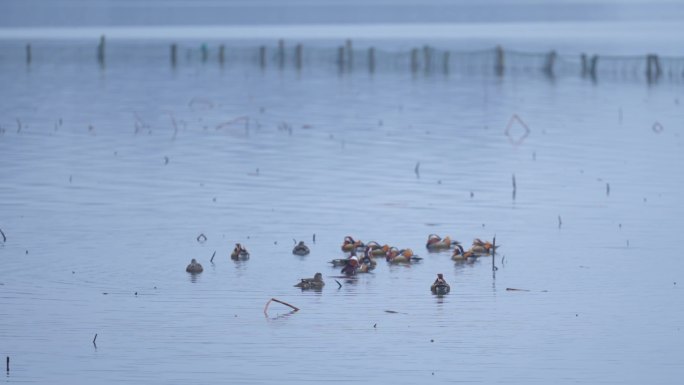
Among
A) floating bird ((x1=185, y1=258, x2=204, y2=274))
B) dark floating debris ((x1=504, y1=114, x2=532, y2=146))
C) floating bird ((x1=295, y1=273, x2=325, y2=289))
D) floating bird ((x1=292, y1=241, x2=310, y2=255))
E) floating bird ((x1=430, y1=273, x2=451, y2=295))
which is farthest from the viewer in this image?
dark floating debris ((x1=504, y1=114, x2=532, y2=146))

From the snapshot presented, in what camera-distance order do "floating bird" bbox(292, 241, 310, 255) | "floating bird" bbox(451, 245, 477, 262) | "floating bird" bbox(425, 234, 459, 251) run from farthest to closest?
"floating bird" bbox(425, 234, 459, 251)
"floating bird" bbox(292, 241, 310, 255)
"floating bird" bbox(451, 245, 477, 262)

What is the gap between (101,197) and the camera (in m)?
33.5

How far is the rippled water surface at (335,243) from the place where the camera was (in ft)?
62.2

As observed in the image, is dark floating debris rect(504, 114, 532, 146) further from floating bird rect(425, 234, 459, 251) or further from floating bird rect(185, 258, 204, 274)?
floating bird rect(185, 258, 204, 274)

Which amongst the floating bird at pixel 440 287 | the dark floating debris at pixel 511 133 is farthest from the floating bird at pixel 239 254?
the dark floating debris at pixel 511 133

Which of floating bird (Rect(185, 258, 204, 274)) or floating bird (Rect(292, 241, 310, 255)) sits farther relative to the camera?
floating bird (Rect(292, 241, 310, 255))

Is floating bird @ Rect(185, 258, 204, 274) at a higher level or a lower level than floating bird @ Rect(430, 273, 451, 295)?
higher

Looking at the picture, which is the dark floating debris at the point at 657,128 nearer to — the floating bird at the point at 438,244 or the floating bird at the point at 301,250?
the floating bird at the point at 438,244

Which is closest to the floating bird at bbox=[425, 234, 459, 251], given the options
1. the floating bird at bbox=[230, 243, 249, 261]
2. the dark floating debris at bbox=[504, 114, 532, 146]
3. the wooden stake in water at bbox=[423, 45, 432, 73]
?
the floating bird at bbox=[230, 243, 249, 261]

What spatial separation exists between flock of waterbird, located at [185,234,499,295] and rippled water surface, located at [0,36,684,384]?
29 centimetres

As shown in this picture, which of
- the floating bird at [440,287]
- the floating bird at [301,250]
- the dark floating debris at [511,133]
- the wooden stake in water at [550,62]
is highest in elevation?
the wooden stake in water at [550,62]

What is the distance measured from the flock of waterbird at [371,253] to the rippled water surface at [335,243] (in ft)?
0.96

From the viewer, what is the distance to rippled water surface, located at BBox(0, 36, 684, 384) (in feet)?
62.2

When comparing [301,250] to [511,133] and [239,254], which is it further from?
[511,133]
